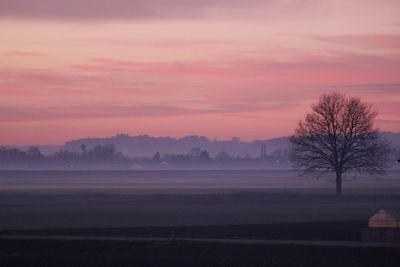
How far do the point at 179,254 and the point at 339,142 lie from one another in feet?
Result: 162

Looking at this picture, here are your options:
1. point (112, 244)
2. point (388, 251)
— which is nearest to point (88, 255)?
point (112, 244)

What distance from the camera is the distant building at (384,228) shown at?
37.8m

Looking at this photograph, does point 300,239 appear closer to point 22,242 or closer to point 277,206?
point 22,242

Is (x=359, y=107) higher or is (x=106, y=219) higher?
(x=359, y=107)

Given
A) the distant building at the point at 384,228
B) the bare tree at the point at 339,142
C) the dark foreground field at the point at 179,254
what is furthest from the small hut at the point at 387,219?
the bare tree at the point at 339,142

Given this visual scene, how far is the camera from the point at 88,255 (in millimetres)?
33750

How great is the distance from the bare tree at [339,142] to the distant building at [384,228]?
4152 cm

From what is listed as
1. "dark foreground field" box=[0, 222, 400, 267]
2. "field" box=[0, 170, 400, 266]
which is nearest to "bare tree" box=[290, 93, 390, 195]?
"field" box=[0, 170, 400, 266]

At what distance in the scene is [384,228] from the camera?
3822 cm

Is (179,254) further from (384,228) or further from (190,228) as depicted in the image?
(190,228)

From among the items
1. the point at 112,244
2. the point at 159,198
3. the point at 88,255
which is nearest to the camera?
the point at 88,255

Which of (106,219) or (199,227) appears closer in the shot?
(199,227)

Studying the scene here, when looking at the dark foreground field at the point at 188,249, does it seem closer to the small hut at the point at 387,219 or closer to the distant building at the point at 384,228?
the distant building at the point at 384,228

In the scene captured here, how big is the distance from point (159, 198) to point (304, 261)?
49.2m
